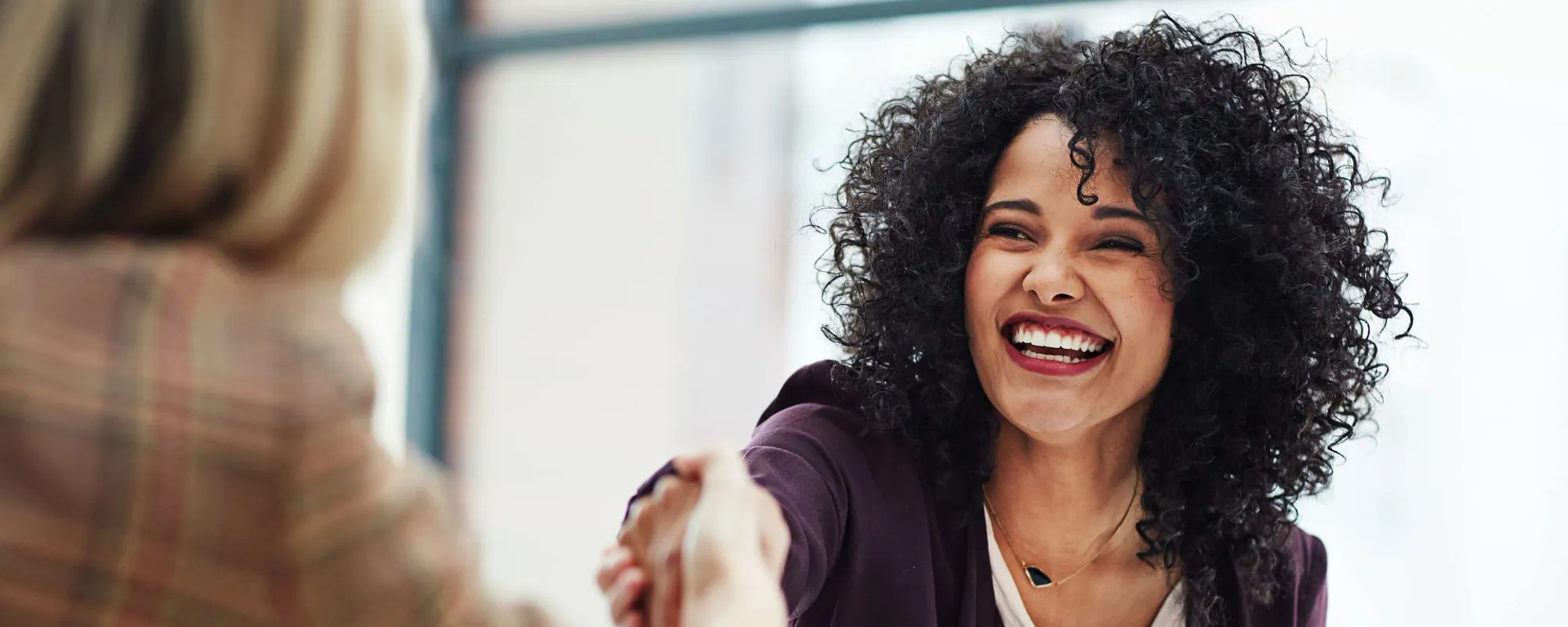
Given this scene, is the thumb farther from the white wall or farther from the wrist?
the white wall

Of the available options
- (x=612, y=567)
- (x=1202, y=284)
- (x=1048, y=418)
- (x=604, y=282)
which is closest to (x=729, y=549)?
(x=612, y=567)

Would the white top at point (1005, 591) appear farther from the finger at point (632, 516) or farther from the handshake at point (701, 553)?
the finger at point (632, 516)

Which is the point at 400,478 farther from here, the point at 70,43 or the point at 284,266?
the point at 70,43

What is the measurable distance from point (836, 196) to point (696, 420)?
5.47ft

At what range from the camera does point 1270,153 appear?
1.57m

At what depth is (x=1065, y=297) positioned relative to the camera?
152 centimetres

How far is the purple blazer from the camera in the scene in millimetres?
1455

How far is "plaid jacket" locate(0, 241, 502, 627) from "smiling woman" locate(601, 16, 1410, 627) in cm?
68

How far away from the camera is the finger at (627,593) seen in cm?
118

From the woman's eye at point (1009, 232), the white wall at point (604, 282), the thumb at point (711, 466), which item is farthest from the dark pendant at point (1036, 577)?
the white wall at point (604, 282)

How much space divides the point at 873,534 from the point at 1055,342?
31cm

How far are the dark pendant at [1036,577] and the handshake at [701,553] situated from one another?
457 millimetres

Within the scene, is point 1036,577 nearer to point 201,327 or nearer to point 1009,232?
point 1009,232

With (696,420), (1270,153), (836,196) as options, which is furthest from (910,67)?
(1270,153)
